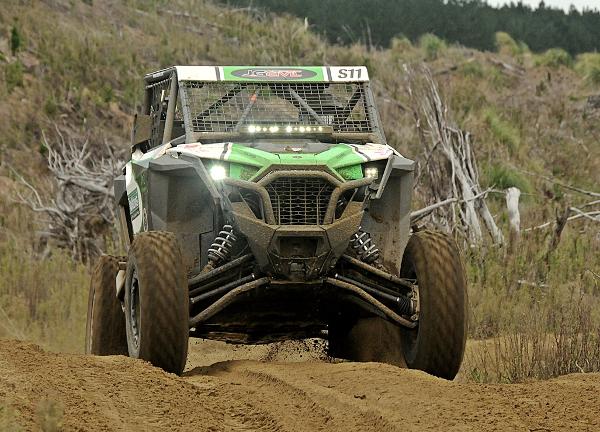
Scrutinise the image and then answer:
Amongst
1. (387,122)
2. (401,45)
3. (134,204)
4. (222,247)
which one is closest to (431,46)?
(401,45)

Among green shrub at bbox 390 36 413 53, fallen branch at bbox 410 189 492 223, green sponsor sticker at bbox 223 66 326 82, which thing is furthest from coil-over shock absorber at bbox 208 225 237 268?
green shrub at bbox 390 36 413 53

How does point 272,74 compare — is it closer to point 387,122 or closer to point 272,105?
point 272,105

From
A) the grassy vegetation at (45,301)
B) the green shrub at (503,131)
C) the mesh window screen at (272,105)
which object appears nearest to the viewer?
the mesh window screen at (272,105)

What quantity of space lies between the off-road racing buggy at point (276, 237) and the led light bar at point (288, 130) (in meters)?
0.01

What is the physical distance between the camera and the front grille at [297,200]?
8.34 metres

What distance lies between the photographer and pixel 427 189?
1747 cm

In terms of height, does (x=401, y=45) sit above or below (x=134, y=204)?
above

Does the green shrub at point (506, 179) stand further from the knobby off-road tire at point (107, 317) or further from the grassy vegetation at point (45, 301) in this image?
the knobby off-road tire at point (107, 317)

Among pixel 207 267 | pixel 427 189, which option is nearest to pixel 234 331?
pixel 207 267

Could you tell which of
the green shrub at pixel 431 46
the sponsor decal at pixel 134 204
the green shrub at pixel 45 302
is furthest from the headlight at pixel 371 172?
the green shrub at pixel 431 46

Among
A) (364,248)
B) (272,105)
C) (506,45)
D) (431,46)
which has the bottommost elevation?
(364,248)

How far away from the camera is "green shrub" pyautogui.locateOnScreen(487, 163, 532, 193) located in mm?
23141

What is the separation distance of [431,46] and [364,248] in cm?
3320

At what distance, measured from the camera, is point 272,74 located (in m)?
10.1
